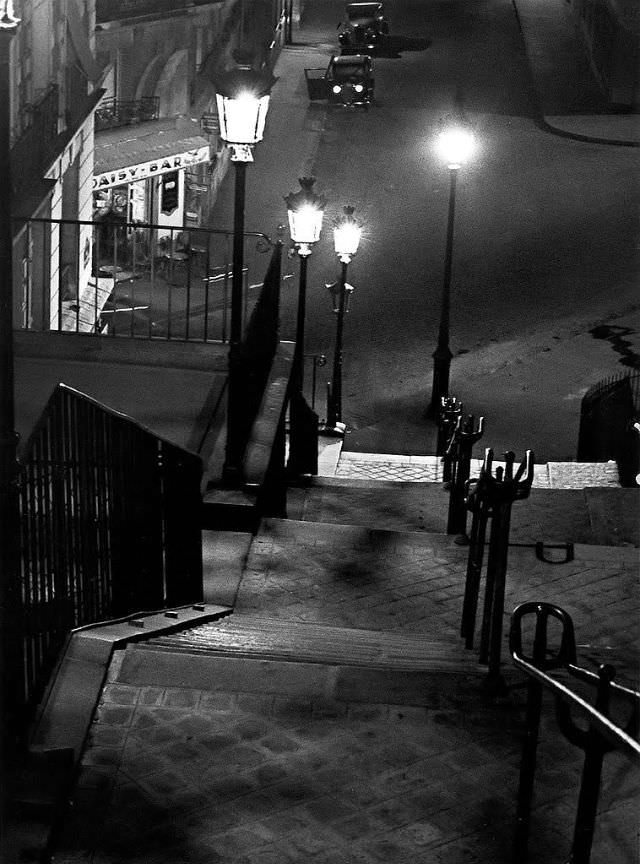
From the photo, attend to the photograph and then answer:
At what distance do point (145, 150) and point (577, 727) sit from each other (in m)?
24.6

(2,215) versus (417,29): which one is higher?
(417,29)

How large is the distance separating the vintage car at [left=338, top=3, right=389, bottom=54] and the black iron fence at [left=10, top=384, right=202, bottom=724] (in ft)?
133

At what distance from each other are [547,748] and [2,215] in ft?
9.62

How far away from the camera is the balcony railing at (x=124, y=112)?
28984 millimetres

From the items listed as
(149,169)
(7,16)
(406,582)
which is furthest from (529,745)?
(149,169)

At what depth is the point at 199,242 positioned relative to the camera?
106 ft

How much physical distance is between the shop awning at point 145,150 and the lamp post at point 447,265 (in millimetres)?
6820

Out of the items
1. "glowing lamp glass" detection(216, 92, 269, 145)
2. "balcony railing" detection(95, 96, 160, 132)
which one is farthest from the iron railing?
"balcony railing" detection(95, 96, 160, 132)

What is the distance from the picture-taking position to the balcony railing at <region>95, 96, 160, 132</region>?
29.0 meters

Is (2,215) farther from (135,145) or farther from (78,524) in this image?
(135,145)

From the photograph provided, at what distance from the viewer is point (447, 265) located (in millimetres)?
21609

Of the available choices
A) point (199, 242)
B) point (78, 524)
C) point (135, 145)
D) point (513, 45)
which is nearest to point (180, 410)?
point (78, 524)

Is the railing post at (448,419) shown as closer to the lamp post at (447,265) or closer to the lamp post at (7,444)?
the lamp post at (447,265)

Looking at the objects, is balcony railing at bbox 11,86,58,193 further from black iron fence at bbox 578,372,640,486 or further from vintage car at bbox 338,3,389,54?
vintage car at bbox 338,3,389,54
